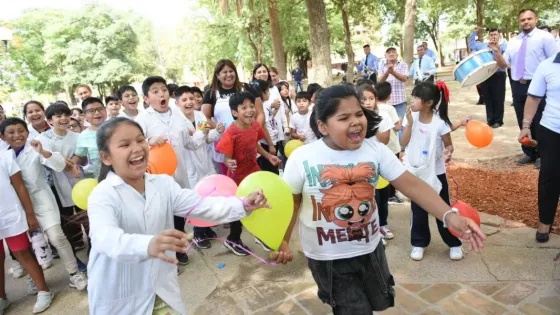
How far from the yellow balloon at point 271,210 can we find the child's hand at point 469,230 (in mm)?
831

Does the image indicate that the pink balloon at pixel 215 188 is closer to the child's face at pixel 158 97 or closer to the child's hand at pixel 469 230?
the child's hand at pixel 469 230

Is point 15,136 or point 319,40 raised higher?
point 319,40

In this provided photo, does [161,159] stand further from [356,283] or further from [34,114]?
[356,283]

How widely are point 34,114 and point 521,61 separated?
6.83m

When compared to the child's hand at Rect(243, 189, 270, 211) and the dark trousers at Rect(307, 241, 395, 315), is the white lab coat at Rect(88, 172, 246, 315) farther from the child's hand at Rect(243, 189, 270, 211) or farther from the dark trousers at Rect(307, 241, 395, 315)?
the dark trousers at Rect(307, 241, 395, 315)

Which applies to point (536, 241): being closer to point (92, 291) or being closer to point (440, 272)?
point (440, 272)

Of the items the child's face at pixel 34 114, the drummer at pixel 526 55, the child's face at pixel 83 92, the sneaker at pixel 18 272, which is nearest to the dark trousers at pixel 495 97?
the drummer at pixel 526 55

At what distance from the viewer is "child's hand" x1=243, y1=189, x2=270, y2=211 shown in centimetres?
196

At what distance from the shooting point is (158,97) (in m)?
3.74

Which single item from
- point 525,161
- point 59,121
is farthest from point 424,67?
point 59,121

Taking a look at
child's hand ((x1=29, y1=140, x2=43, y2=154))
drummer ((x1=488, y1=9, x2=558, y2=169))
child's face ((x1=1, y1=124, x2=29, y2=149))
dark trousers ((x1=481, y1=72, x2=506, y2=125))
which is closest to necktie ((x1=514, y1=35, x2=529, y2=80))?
drummer ((x1=488, y1=9, x2=558, y2=169))

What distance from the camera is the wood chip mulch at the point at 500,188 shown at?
13.9ft

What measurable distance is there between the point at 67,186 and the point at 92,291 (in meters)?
2.63

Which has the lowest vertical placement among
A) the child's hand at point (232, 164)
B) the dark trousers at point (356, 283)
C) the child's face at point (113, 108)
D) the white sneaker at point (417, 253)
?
the white sneaker at point (417, 253)
